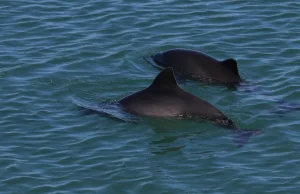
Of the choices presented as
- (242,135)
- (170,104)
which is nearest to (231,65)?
(170,104)

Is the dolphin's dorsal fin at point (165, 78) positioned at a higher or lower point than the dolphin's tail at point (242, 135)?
higher

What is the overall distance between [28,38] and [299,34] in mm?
5901

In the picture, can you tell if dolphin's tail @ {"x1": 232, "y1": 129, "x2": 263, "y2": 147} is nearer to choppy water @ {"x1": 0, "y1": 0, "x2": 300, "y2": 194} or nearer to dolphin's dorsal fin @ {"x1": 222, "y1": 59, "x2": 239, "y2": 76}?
choppy water @ {"x1": 0, "y1": 0, "x2": 300, "y2": 194}

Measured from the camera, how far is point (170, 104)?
1700cm

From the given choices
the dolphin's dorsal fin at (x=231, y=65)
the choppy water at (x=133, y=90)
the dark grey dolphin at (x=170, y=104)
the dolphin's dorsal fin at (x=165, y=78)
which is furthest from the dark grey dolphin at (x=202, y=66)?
the dolphin's dorsal fin at (x=165, y=78)

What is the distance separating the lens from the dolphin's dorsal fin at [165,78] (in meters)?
16.6

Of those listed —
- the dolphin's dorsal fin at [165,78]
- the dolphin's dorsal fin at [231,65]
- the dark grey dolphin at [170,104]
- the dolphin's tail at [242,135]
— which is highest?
the dolphin's dorsal fin at [165,78]

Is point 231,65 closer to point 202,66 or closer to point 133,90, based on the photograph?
point 202,66

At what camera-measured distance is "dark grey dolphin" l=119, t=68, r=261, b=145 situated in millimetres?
16844

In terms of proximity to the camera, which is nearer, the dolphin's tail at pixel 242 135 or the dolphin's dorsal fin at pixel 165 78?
the dolphin's tail at pixel 242 135

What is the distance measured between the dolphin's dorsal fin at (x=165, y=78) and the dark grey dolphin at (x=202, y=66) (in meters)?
2.09

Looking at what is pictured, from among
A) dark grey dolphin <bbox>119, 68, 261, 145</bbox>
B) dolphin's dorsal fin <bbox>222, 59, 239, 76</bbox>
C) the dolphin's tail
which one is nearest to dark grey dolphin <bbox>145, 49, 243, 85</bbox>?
dolphin's dorsal fin <bbox>222, 59, 239, 76</bbox>

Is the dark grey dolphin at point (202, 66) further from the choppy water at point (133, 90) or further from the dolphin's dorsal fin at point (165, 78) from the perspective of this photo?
the dolphin's dorsal fin at point (165, 78)

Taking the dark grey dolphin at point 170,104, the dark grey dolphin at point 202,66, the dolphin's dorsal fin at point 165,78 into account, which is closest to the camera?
the dolphin's dorsal fin at point 165,78
